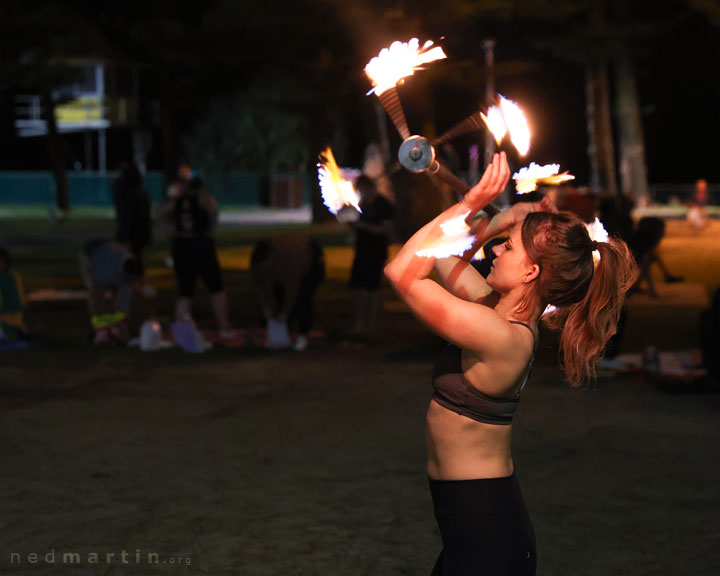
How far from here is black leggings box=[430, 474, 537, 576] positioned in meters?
3.46

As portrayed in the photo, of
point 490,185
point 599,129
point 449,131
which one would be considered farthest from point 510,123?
point 599,129

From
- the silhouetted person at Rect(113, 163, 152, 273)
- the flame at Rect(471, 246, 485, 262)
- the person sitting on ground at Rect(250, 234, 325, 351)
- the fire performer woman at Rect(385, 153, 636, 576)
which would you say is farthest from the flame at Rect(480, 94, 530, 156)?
the silhouetted person at Rect(113, 163, 152, 273)

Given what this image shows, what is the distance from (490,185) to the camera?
3.24 metres

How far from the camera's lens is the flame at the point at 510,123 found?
11.2 ft

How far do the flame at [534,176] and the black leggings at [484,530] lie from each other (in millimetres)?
926

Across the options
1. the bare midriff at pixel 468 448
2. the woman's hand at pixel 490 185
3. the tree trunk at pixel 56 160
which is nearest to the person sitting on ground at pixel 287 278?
the bare midriff at pixel 468 448

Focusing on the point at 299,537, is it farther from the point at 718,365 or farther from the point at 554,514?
the point at 718,365

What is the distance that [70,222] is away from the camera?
41.5 metres

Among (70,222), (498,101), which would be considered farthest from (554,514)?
(70,222)

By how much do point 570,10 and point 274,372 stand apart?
22006 millimetres

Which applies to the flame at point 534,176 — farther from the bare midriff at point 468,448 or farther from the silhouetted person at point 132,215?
the silhouetted person at point 132,215

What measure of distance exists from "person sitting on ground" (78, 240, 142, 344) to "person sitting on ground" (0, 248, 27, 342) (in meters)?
0.74

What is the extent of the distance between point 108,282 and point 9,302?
1036 millimetres

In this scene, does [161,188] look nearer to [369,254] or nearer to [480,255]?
[369,254]
